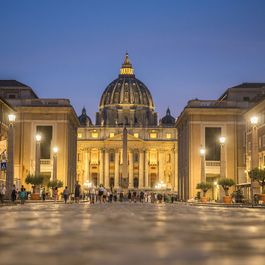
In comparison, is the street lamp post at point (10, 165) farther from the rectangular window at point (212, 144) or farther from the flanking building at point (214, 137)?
the rectangular window at point (212, 144)

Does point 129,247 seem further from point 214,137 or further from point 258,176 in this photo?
point 214,137

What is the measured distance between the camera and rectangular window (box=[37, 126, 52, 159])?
346 ft

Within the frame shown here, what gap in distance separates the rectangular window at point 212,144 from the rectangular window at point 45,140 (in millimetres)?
24406

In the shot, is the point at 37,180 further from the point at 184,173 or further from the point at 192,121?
the point at 184,173

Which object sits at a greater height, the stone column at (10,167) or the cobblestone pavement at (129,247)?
the stone column at (10,167)

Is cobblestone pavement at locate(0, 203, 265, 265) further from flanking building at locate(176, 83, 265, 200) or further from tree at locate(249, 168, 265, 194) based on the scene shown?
flanking building at locate(176, 83, 265, 200)

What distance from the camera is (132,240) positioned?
43.9 feet

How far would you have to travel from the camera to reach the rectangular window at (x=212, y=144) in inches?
4163

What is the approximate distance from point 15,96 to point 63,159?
50.9 ft

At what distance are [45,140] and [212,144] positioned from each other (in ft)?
85.4

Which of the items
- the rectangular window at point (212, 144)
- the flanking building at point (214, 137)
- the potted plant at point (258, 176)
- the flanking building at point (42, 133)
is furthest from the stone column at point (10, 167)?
the rectangular window at point (212, 144)

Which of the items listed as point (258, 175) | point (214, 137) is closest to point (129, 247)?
point (258, 175)

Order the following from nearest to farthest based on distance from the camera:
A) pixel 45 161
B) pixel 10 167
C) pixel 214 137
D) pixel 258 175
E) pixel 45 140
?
pixel 10 167, pixel 258 175, pixel 45 161, pixel 45 140, pixel 214 137

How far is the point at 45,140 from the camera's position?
106750mm
